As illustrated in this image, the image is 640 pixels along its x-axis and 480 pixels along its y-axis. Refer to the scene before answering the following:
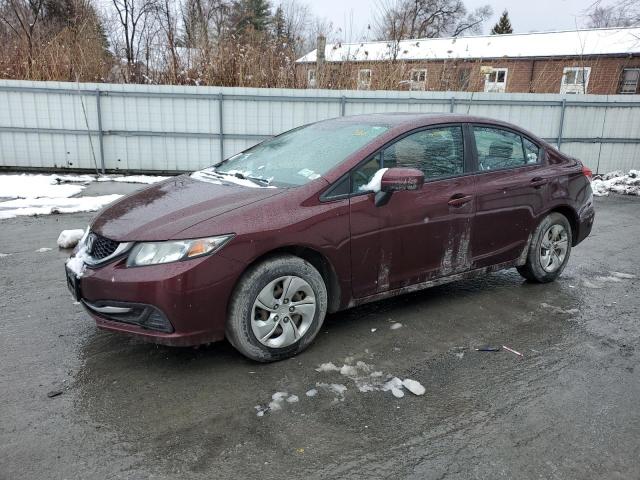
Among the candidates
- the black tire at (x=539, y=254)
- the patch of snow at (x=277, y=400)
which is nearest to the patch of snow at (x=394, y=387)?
the patch of snow at (x=277, y=400)

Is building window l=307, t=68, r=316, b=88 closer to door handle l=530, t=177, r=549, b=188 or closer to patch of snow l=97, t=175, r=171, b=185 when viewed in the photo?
patch of snow l=97, t=175, r=171, b=185

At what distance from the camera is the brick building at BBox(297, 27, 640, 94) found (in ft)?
42.9

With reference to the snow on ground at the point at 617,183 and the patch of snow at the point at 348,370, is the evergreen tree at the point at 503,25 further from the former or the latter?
the patch of snow at the point at 348,370

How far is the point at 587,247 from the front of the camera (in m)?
6.58

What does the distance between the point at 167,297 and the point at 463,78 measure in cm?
1259

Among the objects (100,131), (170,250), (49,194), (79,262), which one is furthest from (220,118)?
(170,250)

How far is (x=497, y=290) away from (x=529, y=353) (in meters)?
1.34

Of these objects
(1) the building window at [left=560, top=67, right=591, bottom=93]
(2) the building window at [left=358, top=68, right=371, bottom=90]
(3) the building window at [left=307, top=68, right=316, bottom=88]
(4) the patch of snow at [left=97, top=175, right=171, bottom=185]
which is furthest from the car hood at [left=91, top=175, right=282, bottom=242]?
(1) the building window at [left=560, top=67, right=591, bottom=93]

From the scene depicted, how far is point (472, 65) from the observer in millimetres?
13836

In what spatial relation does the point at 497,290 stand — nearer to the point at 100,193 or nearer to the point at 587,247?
the point at 587,247

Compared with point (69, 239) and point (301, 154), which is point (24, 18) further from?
point (301, 154)

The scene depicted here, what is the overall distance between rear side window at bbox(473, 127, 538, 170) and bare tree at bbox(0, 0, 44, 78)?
11628 mm

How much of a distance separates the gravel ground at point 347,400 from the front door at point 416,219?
1.46 ft

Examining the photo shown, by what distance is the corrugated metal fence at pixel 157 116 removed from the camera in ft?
37.4
